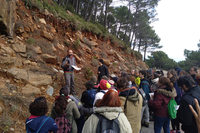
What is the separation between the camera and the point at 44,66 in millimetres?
5812

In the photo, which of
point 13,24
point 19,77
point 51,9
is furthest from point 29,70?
point 51,9

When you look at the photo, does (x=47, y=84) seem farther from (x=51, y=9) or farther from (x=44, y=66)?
(x=51, y=9)

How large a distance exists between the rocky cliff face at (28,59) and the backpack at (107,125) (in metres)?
2.63

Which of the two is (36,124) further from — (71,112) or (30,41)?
(30,41)

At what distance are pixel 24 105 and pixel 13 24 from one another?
4093mm

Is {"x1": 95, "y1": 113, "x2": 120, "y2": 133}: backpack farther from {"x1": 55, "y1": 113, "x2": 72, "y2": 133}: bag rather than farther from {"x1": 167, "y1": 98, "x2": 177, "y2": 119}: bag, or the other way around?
{"x1": 167, "y1": 98, "x2": 177, "y2": 119}: bag

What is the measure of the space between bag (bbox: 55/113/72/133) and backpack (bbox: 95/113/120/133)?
3.68 feet

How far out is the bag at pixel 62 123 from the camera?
2.48 m

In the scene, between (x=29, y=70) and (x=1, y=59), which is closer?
(x=1, y=59)

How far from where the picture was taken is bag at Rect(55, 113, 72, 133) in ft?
8.14

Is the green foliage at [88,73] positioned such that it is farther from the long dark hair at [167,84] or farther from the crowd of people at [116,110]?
the long dark hair at [167,84]

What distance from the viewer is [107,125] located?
169 centimetres

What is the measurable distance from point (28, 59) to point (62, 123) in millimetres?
4146

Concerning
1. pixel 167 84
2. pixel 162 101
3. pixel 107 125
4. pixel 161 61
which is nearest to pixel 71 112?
pixel 107 125
